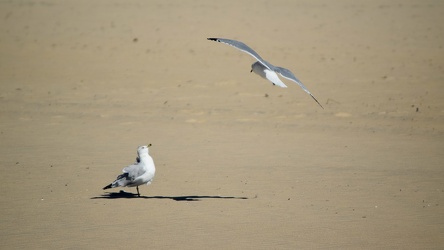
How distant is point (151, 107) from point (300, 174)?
22.8 ft

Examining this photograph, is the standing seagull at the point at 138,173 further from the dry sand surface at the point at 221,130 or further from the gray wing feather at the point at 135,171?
the dry sand surface at the point at 221,130

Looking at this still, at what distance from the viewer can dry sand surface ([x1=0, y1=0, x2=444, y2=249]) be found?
7.58m

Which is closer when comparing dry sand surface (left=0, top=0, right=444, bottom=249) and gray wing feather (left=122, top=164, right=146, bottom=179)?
dry sand surface (left=0, top=0, right=444, bottom=249)

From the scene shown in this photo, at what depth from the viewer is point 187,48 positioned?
82.6ft

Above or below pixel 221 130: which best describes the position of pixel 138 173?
below

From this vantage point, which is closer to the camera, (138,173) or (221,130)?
(138,173)

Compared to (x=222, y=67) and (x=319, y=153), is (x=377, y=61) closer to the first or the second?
(x=222, y=67)

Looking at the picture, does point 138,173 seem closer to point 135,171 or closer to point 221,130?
point 135,171

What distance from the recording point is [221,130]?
546 inches

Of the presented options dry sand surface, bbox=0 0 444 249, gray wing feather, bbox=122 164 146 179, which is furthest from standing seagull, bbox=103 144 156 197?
dry sand surface, bbox=0 0 444 249

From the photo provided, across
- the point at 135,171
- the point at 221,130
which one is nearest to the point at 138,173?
the point at 135,171

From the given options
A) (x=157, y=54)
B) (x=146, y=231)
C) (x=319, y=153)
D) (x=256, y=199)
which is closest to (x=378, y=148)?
(x=319, y=153)

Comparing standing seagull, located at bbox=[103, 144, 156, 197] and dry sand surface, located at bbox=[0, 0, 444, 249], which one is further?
standing seagull, located at bbox=[103, 144, 156, 197]

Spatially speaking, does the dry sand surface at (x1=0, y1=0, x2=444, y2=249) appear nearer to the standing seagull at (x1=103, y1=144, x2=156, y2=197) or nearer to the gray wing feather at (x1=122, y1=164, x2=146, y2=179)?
the standing seagull at (x1=103, y1=144, x2=156, y2=197)
